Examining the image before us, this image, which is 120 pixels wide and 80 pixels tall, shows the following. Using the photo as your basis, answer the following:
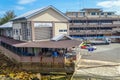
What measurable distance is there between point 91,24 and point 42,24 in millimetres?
45101

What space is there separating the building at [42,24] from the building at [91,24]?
125 ft

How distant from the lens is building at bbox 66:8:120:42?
2857 inches

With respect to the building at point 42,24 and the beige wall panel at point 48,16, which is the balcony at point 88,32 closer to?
the building at point 42,24

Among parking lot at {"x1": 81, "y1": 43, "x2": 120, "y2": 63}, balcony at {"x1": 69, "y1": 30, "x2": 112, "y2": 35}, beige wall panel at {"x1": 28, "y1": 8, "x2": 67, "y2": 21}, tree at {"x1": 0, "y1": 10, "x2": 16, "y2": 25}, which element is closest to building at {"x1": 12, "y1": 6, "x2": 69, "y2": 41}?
beige wall panel at {"x1": 28, "y1": 8, "x2": 67, "y2": 21}

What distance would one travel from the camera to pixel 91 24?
7438 cm

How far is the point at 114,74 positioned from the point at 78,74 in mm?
4559

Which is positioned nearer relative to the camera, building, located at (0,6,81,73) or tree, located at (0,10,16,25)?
building, located at (0,6,81,73)

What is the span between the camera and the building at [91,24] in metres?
72.6

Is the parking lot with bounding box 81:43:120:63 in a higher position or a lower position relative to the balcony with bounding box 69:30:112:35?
lower

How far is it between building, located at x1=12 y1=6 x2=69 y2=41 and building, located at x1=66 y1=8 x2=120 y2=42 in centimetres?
3796

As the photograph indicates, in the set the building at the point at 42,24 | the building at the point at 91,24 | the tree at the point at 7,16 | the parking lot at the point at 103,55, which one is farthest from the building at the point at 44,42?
the tree at the point at 7,16

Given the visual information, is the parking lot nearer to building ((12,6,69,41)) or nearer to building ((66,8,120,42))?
building ((12,6,69,41))

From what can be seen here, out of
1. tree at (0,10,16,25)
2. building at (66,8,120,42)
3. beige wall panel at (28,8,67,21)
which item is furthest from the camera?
tree at (0,10,16,25)

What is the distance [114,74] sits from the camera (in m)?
25.0
